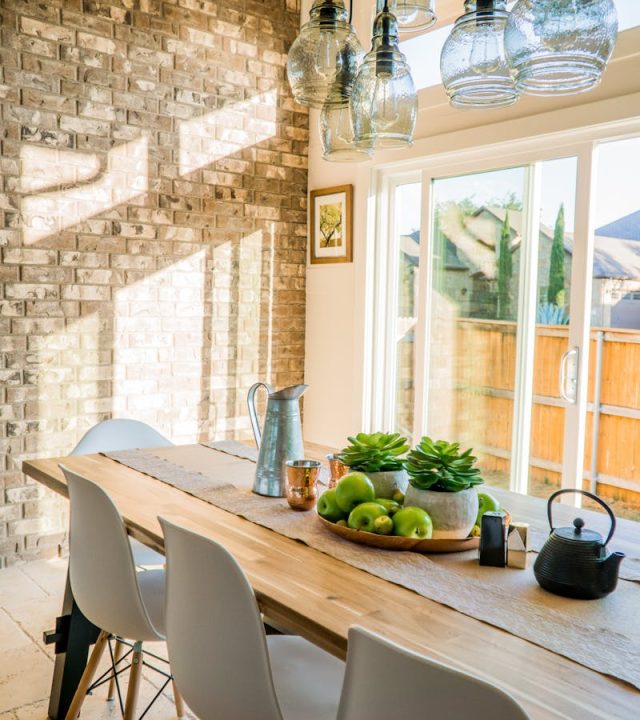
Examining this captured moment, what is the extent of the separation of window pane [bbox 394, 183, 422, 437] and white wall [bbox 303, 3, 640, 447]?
0.16 m

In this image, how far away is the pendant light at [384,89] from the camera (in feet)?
5.55

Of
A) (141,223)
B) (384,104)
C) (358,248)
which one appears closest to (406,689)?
(384,104)

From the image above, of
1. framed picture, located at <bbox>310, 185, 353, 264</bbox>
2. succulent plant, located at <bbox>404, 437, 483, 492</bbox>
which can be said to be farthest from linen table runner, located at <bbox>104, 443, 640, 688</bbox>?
framed picture, located at <bbox>310, 185, 353, 264</bbox>

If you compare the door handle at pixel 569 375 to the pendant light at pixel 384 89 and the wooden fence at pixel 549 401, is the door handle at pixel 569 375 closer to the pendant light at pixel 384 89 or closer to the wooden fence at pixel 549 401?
the wooden fence at pixel 549 401

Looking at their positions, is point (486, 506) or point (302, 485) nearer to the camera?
point (486, 506)

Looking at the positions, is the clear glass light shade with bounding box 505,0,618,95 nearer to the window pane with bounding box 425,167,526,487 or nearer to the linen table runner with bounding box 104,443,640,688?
the linen table runner with bounding box 104,443,640,688

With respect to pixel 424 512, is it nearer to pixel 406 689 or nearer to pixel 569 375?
pixel 406 689

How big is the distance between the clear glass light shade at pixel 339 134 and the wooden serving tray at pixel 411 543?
3.07 ft

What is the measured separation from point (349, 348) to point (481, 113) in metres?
1.48

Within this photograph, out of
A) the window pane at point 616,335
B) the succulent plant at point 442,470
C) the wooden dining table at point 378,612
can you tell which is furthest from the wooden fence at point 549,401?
the succulent plant at point 442,470

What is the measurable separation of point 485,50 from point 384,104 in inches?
10.4

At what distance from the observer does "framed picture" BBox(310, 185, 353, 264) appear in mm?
4266

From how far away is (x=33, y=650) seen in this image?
272 cm

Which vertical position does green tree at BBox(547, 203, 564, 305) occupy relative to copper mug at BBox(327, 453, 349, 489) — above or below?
above
